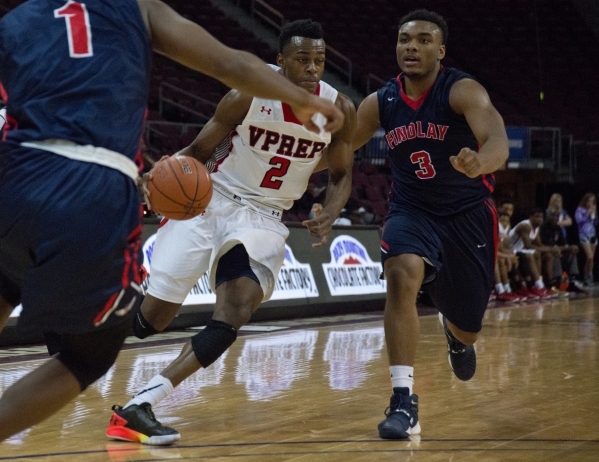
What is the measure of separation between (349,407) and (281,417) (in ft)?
1.63

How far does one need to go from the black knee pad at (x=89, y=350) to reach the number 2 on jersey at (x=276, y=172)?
206 centimetres

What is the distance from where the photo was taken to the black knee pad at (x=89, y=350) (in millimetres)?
2707

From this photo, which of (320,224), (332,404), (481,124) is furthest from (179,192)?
(332,404)

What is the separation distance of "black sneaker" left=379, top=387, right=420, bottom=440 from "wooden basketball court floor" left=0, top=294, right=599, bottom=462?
0.05 metres

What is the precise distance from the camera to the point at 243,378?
6164mm

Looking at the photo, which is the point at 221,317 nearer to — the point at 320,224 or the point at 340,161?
the point at 320,224

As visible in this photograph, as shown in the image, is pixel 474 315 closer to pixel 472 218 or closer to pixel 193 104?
pixel 472 218

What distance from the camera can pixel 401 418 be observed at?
14.1 ft

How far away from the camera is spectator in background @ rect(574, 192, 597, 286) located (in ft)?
58.4

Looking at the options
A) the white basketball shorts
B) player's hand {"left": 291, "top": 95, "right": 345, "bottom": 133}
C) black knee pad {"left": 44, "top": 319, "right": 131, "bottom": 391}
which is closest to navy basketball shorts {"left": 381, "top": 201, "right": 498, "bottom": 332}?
the white basketball shorts

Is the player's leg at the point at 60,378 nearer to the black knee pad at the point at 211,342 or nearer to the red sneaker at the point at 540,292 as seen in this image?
the black knee pad at the point at 211,342

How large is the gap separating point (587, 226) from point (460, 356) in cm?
1348

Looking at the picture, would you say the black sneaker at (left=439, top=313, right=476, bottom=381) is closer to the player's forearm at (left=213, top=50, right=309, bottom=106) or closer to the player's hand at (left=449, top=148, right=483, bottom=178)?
the player's hand at (left=449, top=148, right=483, bottom=178)


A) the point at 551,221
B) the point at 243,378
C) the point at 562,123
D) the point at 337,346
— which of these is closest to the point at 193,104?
the point at 551,221
